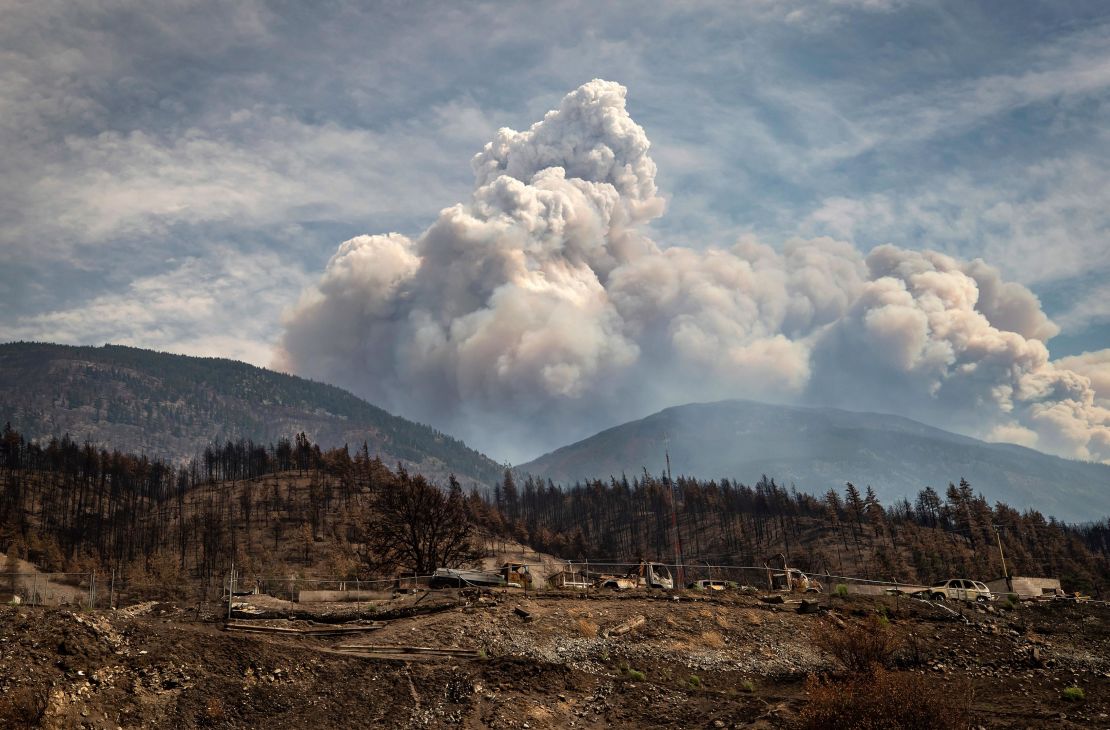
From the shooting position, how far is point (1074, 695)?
39.0 meters

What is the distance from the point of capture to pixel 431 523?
75125mm

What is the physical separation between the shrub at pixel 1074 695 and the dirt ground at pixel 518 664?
499 mm

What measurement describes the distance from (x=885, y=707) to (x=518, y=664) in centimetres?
1727

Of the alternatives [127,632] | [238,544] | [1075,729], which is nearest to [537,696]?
[127,632]

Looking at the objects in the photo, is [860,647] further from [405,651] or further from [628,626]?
[405,651]

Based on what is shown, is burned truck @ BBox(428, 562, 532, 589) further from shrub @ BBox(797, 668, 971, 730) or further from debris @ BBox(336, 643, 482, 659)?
shrub @ BBox(797, 668, 971, 730)

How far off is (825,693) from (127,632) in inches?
1085

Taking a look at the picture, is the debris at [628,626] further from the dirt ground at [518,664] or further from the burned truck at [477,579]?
the burned truck at [477,579]

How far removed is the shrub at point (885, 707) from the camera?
29109 millimetres

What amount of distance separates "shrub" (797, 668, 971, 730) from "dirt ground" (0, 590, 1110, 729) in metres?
A: 3.89

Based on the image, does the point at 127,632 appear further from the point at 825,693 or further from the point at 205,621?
the point at 825,693

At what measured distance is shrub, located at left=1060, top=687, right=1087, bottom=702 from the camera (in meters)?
38.9

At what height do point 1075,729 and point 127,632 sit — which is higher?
point 127,632

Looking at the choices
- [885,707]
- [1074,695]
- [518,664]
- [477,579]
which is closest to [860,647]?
[1074,695]
